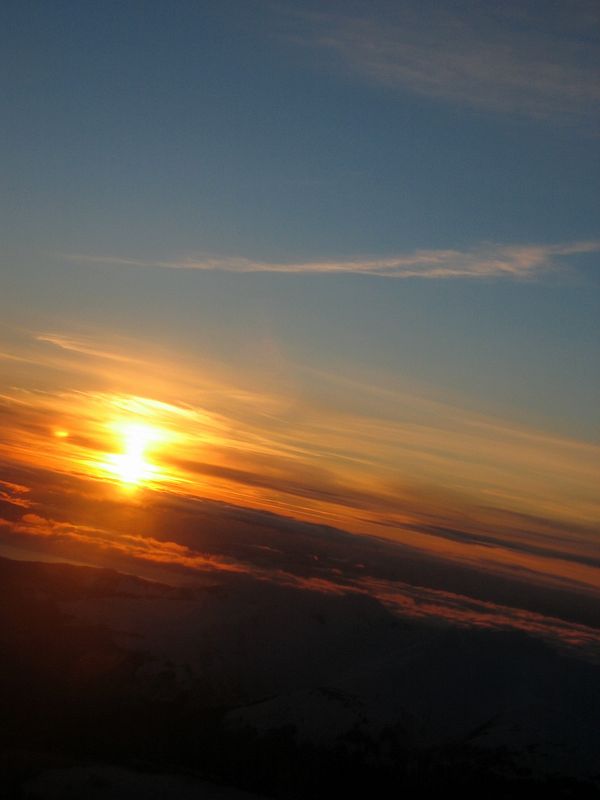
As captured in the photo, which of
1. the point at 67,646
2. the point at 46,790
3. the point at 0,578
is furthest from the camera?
the point at 0,578

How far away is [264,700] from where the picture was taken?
102 meters

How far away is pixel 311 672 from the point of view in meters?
123

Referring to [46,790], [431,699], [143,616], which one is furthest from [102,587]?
[46,790]

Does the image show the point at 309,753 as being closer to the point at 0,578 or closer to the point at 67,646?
the point at 67,646

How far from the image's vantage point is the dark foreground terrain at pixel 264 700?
74812 millimetres

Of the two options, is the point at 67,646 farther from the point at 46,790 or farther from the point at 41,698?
the point at 46,790

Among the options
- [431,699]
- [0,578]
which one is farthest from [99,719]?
[0,578]

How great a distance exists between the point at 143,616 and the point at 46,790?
7605 cm

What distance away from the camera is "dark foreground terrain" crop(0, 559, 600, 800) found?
74812 millimetres

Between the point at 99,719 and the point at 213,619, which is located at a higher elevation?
the point at 213,619

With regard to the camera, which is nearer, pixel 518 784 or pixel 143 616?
pixel 518 784

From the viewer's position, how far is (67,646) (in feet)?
376

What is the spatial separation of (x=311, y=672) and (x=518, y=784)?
53241 mm

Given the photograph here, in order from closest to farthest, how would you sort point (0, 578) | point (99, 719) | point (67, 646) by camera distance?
point (99, 719)
point (67, 646)
point (0, 578)
